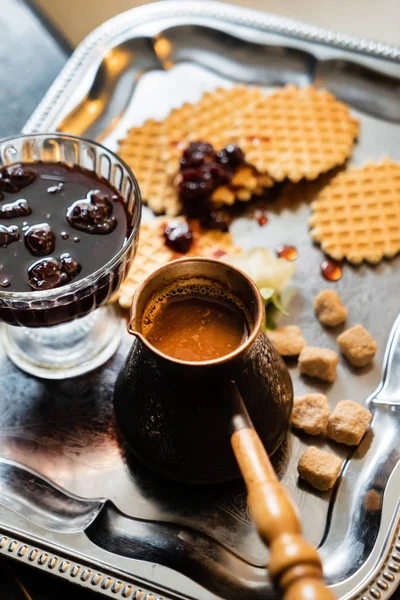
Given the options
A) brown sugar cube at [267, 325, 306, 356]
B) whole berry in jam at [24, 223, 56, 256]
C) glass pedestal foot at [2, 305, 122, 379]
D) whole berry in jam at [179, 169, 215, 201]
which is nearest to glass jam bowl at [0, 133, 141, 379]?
glass pedestal foot at [2, 305, 122, 379]

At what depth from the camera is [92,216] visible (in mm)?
1438

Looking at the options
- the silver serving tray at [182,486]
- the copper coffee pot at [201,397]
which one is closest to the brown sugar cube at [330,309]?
the silver serving tray at [182,486]

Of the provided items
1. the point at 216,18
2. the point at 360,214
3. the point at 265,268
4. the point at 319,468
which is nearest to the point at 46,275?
the point at 265,268

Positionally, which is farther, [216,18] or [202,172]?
[216,18]

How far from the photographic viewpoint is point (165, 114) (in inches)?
79.0

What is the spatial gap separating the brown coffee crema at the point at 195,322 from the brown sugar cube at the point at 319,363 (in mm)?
279

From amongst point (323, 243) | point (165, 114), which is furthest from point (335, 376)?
point (165, 114)

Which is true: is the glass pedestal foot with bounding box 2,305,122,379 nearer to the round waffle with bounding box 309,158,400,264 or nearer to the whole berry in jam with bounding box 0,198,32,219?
the whole berry in jam with bounding box 0,198,32,219

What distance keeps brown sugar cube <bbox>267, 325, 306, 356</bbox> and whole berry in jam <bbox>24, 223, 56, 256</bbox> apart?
517 mm

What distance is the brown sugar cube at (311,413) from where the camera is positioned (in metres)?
1.43

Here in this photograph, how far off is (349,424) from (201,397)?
1.20ft

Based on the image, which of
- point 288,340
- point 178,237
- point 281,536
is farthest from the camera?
point 178,237

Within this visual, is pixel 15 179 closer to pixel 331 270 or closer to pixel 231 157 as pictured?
pixel 231 157

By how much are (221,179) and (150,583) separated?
0.99 meters
